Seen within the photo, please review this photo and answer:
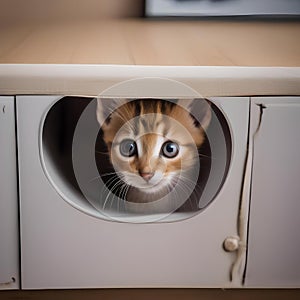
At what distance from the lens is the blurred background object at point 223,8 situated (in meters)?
1.37

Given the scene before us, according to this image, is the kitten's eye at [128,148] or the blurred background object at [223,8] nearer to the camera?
the kitten's eye at [128,148]

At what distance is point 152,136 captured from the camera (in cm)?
93

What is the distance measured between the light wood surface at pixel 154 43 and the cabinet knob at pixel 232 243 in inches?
11.3

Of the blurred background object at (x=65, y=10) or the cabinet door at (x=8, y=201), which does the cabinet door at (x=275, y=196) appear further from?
the blurred background object at (x=65, y=10)

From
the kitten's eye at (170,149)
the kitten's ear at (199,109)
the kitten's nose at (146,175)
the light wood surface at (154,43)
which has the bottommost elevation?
the kitten's nose at (146,175)

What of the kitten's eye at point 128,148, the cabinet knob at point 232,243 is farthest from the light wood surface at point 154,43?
the cabinet knob at point 232,243

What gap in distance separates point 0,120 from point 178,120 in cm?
28

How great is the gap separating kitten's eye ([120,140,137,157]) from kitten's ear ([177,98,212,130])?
0.10 metres

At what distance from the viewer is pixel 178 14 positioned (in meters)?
1.39

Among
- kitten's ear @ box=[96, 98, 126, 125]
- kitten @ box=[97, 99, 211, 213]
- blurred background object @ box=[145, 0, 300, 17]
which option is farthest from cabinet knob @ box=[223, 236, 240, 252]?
blurred background object @ box=[145, 0, 300, 17]

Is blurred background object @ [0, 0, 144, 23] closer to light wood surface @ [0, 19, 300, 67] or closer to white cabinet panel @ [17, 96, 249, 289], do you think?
light wood surface @ [0, 19, 300, 67]

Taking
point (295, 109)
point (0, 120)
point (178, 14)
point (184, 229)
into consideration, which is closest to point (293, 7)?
point (178, 14)

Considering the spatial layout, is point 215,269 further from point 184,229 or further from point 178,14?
point 178,14

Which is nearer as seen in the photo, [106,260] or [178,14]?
[106,260]
